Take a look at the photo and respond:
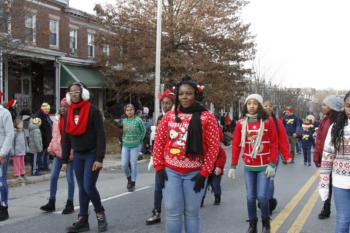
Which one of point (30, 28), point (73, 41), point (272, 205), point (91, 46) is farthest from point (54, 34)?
point (272, 205)

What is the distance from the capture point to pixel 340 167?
4.77 m

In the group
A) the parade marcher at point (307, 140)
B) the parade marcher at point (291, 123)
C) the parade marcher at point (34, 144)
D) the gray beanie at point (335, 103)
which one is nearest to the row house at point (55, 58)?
the parade marcher at point (34, 144)

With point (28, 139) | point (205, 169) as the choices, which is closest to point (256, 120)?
point (205, 169)

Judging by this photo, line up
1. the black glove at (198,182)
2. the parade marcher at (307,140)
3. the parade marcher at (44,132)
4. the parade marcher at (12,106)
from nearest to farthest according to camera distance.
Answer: the black glove at (198,182) → the parade marcher at (12,106) → the parade marcher at (44,132) → the parade marcher at (307,140)

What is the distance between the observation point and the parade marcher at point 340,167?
15.5 ft

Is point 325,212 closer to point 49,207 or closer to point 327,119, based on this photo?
point 327,119

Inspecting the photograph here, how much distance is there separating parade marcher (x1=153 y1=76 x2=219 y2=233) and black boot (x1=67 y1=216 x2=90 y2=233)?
2246 mm

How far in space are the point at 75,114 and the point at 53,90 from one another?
68.1ft

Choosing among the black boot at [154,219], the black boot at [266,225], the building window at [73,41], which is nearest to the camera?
the black boot at [266,225]

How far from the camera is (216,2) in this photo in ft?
90.4

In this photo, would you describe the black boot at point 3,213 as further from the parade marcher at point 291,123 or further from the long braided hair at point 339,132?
the parade marcher at point 291,123

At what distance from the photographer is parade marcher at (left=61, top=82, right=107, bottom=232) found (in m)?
6.66

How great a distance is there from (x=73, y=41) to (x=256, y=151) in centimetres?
2550

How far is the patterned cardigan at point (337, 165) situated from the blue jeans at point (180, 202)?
123 centimetres
